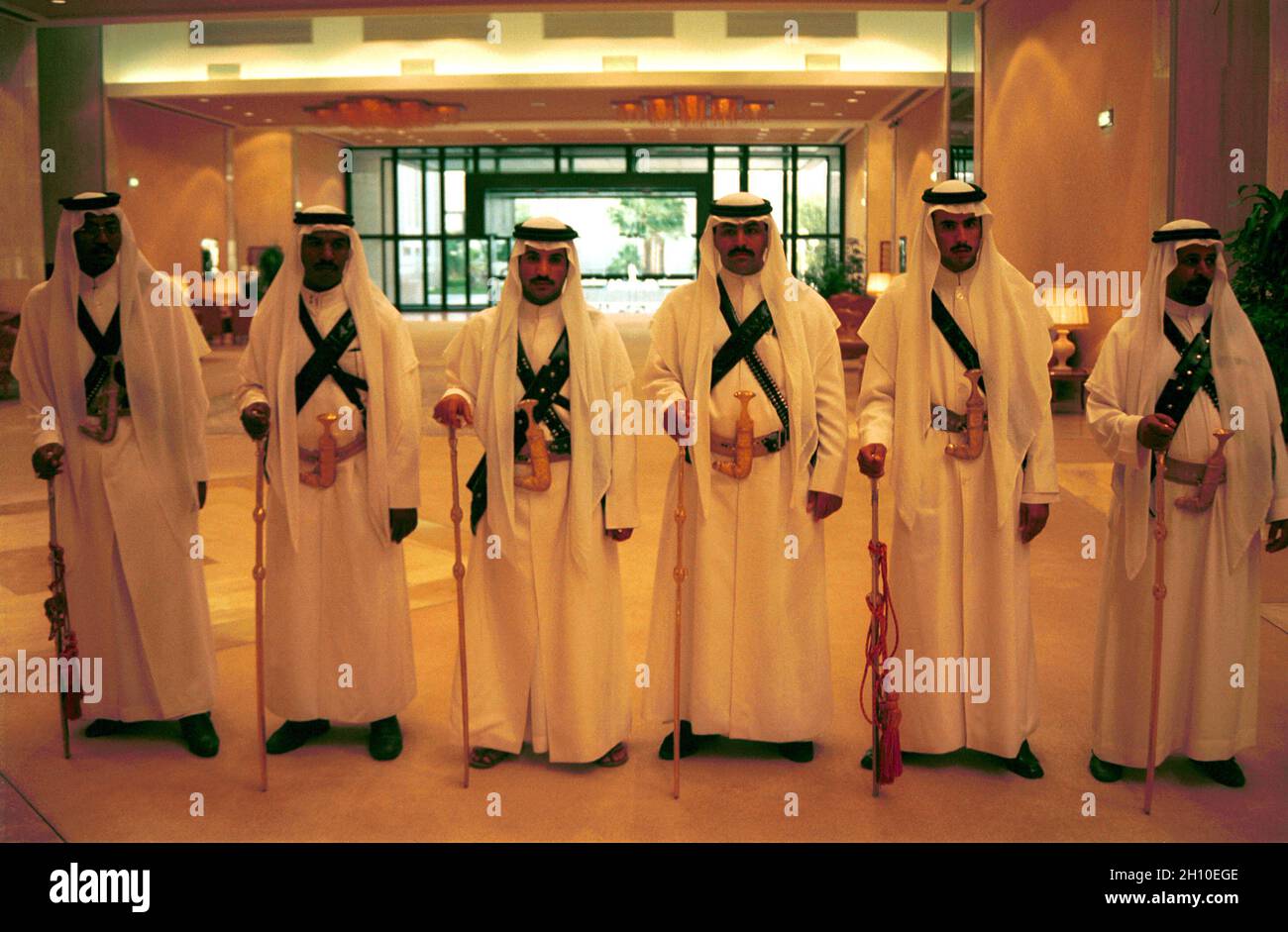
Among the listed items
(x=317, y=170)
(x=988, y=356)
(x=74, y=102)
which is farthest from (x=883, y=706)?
(x=317, y=170)

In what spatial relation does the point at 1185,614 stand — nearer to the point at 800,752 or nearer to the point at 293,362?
the point at 800,752

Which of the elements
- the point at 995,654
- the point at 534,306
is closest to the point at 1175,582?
the point at 995,654

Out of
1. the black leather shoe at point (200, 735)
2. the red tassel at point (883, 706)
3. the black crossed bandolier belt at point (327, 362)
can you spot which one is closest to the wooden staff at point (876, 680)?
the red tassel at point (883, 706)

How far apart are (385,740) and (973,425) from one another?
86.2 inches

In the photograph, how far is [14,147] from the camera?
15.0 meters

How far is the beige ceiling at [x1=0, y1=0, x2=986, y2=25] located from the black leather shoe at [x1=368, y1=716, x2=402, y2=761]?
10.7 meters

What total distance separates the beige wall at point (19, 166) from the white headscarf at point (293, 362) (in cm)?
1263

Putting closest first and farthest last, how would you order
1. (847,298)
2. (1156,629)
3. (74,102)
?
(1156,629) < (847,298) < (74,102)

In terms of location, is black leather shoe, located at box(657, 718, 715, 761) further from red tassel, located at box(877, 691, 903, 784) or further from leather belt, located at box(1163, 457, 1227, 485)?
leather belt, located at box(1163, 457, 1227, 485)

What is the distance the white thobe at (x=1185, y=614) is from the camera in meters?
3.89

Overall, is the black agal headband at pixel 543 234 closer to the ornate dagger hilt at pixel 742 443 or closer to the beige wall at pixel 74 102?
the ornate dagger hilt at pixel 742 443

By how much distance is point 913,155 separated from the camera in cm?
2144

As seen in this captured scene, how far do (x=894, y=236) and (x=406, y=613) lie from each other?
18.8 metres

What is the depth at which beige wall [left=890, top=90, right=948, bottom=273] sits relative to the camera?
65.5 feet
